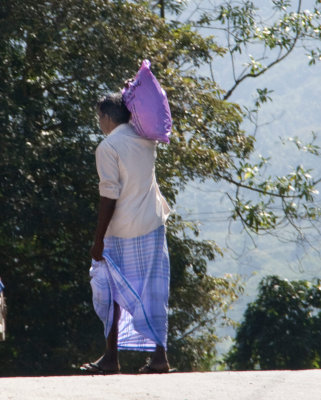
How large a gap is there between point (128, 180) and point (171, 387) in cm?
129

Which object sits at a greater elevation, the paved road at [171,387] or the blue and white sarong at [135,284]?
the blue and white sarong at [135,284]

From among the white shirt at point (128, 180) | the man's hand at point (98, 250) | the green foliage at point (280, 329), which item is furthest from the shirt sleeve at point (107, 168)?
the green foliage at point (280, 329)

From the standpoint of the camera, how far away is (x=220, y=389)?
15.1 feet

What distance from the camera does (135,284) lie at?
5508 millimetres

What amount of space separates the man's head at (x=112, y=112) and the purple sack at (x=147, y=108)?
4cm

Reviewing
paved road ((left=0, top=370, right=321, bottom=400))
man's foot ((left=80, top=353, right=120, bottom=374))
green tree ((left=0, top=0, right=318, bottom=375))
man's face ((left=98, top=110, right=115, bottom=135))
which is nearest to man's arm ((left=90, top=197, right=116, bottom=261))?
man's face ((left=98, top=110, right=115, bottom=135))

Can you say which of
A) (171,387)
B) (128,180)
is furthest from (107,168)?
(171,387)

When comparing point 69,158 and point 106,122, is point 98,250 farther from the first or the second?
point 69,158

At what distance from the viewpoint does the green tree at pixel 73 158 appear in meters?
10.5

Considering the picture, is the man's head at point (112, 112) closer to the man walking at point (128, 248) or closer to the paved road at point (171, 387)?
the man walking at point (128, 248)

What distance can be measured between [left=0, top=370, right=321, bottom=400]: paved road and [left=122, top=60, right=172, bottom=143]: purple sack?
1373 millimetres

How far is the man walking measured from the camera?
5.38 metres

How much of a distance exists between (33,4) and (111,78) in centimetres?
121

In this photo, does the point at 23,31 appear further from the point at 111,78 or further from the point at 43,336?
the point at 43,336
